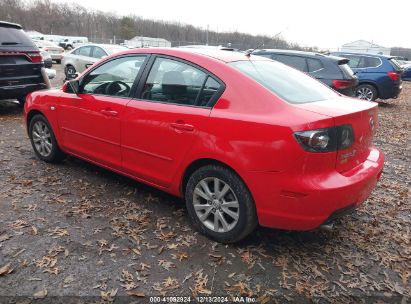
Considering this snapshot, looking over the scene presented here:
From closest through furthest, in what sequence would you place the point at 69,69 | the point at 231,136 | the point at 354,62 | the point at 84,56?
the point at 231,136
the point at 354,62
the point at 84,56
the point at 69,69

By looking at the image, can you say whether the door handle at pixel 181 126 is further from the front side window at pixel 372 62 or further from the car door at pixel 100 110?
the front side window at pixel 372 62

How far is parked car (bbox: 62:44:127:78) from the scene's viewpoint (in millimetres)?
13906

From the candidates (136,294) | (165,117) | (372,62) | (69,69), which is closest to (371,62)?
(372,62)

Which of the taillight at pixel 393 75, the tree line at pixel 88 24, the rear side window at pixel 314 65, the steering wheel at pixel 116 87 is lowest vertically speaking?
the taillight at pixel 393 75

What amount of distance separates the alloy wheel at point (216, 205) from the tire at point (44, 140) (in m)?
2.49

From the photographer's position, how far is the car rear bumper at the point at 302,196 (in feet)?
8.96

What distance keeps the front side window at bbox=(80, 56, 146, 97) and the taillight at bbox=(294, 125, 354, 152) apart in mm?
1968

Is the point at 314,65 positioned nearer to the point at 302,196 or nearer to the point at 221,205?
the point at 221,205

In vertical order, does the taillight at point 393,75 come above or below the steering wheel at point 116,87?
below

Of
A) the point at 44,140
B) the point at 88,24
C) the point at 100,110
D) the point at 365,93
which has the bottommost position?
the point at 44,140

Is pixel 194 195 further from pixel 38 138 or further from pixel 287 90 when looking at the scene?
pixel 38 138

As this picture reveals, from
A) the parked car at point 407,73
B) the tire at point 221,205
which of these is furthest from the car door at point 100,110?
the parked car at point 407,73

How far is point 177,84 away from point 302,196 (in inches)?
62.4

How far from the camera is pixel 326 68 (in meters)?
8.77
